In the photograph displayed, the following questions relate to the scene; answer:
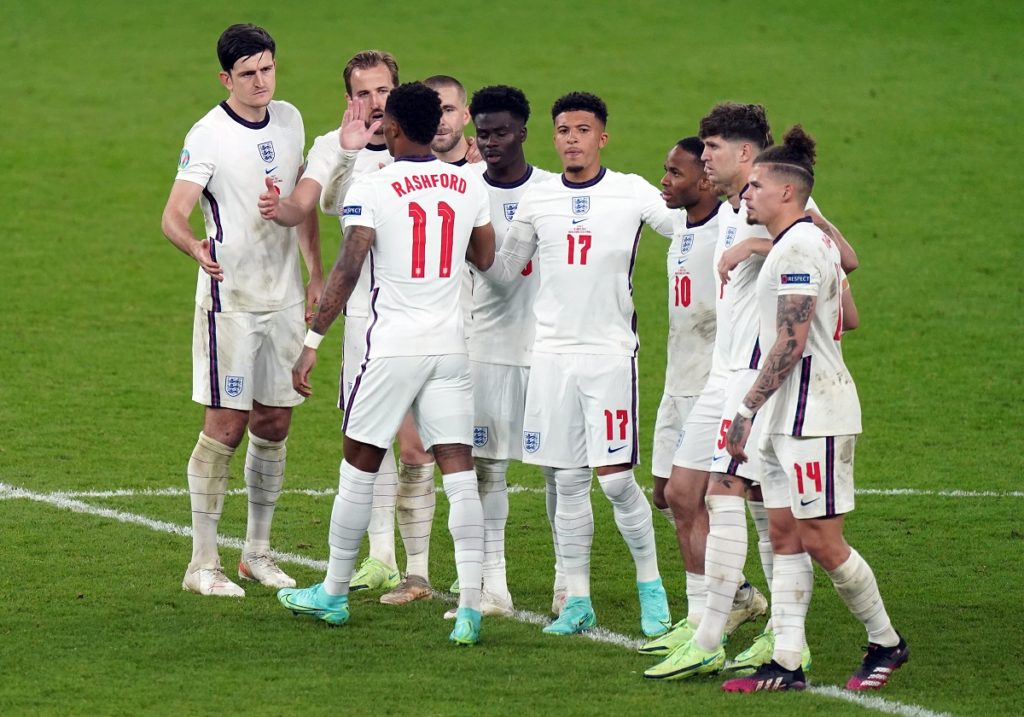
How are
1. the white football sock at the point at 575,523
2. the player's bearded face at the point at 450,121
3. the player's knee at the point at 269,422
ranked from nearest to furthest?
1. the white football sock at the point at 575,523
2. the player's bearded face at the point at 450,121
3. the player's knee at the point at 269,422

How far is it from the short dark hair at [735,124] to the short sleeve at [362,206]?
1.47 meters

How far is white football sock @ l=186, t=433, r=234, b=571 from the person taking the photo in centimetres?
839

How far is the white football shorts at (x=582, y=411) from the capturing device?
7.62 meters

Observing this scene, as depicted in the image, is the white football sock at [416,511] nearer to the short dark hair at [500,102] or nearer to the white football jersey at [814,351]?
the short dark hair at [500,102]

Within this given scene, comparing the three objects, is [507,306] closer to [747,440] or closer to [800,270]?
[747,440]

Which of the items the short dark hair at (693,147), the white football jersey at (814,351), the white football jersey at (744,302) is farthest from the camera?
the short dark hair at (693,147)

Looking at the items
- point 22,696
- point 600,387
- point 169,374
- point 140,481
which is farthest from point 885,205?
point 22,696

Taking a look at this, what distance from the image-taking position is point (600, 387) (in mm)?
7645

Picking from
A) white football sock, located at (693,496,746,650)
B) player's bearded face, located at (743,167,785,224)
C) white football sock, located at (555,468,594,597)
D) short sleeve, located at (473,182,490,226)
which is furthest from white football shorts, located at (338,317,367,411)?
player's bearded face, located at (743,167,785,224)

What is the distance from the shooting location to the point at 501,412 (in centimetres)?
816

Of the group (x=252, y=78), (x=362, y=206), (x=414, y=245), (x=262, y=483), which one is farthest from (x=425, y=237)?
(x=262, y=483)

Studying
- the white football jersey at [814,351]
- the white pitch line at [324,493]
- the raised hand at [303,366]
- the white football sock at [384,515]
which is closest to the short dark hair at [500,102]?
the raised hand at [303,366]

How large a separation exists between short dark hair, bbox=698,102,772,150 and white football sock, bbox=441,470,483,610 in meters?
1.87

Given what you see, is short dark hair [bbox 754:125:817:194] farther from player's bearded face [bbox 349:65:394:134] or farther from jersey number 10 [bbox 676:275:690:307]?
player's bearded face [bbox 349:65:394:134]
